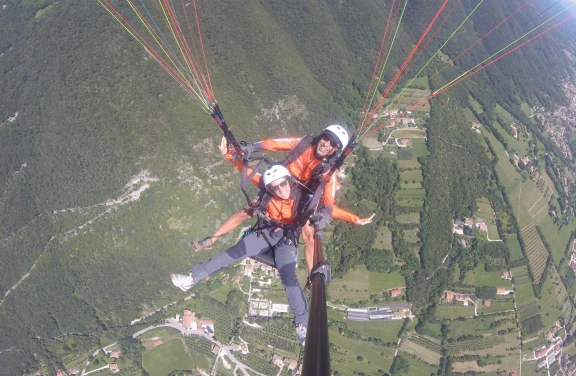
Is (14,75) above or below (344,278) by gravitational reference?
above

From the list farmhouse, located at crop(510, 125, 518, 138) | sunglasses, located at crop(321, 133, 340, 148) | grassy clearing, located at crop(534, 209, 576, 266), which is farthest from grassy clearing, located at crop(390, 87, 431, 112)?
sunglasses, located at crop(321, 133, 340, 148)

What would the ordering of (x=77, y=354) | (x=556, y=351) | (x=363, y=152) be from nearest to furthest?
(x=77, y=354) → (x=556, y=351) → (x=363, y=152)

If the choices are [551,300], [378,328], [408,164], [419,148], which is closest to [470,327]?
[378,328]

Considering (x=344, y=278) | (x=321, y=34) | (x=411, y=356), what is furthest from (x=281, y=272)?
(x=321, y=34)

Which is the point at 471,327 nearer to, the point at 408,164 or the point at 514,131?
the point at 408,164

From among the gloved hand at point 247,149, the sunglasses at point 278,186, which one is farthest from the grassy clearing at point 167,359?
the sunglasses at point 278,186

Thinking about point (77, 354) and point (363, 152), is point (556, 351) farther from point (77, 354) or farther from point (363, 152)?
point (77, 354)
